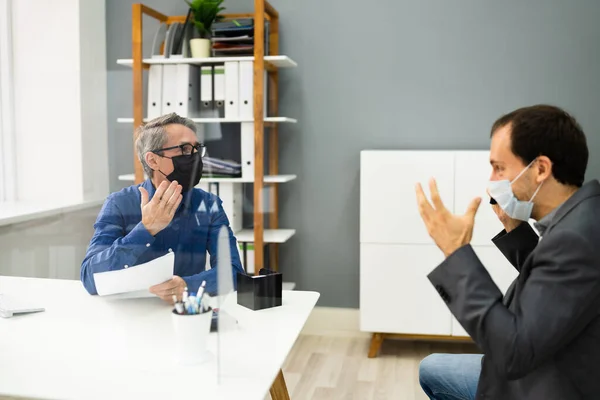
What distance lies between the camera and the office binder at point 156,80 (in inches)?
54.0

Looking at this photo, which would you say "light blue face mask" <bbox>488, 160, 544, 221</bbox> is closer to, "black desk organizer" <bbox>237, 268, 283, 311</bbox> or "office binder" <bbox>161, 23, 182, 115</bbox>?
"black desk organizer" <bbox>237, 268, 283, 311</bbox>

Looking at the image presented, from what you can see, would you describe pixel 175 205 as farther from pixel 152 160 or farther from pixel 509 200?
pixel 509 200

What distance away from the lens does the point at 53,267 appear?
150 centimetres

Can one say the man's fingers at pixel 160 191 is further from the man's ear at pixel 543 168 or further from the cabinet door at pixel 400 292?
the cabinet door at pixel 400 292

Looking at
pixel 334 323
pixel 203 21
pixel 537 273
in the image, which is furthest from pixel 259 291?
pixel 334 323

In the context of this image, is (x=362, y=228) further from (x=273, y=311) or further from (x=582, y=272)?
(x=582, y=272)

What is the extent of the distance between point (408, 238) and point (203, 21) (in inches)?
70.1

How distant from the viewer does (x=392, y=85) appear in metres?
3.56

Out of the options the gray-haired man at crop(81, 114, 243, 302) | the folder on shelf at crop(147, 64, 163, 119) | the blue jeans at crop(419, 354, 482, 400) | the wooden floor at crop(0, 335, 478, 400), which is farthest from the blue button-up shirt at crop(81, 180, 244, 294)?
the wooden floor at crop(0, 335, 478, 400)

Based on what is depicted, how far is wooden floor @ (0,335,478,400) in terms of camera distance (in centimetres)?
292

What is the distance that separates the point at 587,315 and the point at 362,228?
2.04 metres

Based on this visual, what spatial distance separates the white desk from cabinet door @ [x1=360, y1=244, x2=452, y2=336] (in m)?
1.74

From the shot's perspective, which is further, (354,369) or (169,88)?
(354,369)

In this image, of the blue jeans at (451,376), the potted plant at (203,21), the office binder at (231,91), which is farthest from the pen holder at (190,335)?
the blue jeans at (451,376)
